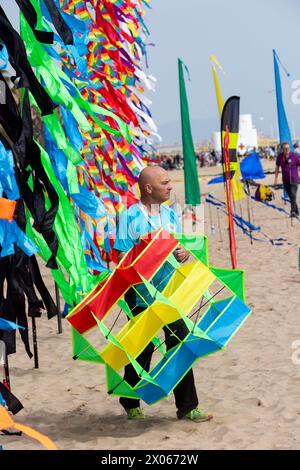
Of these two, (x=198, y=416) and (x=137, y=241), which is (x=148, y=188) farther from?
(x=198, y=416)

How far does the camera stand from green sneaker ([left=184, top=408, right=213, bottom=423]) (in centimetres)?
410

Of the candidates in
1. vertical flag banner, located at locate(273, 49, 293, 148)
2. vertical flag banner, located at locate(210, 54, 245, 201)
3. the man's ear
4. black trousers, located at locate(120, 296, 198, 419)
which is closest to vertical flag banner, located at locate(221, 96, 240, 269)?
vertical flag banner, located at locate(210, 54, 245, 201)

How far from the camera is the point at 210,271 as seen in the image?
407cm

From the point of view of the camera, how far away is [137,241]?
4.17 meters

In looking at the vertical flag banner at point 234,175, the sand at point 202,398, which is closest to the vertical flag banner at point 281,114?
the vertical flag banner at point 234,175

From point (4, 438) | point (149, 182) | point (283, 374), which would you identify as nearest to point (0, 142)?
point (149, 182)

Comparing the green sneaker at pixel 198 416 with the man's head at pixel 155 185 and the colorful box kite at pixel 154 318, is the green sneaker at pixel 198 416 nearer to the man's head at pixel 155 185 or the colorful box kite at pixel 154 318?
the colorful box kite at pixel 154 318

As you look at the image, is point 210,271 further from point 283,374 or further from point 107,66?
point 107,66

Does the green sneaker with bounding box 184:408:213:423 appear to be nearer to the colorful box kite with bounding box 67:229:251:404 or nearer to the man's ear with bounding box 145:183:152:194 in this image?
the colorful box kite with bounding box 67:229:251:404

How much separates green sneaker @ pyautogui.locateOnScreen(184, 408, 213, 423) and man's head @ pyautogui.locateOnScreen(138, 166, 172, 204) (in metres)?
1.15

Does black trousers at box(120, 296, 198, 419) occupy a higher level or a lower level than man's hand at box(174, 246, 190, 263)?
lower

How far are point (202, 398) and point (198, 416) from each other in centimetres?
50

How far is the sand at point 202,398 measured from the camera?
385cm
